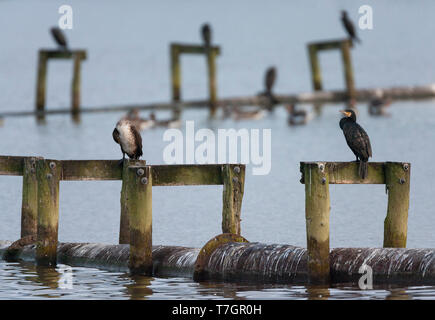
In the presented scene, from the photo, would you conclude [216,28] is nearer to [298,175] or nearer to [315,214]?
[298,175]

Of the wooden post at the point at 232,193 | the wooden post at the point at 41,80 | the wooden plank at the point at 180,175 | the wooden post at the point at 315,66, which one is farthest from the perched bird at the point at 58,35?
the wooden plank at the point at 180,175

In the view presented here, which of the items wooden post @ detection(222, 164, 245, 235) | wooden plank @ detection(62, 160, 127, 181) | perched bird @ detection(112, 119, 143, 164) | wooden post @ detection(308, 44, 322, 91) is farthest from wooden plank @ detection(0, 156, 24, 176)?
wooden post @ detection(308, 44, 322, 91)

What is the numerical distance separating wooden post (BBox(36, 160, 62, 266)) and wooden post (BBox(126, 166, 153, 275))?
119 cm

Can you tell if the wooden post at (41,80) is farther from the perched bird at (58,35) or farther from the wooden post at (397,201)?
the wooden post at (397,201)

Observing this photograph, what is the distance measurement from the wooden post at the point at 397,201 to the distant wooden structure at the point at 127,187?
1712 millimetres

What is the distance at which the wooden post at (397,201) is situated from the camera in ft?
42.5

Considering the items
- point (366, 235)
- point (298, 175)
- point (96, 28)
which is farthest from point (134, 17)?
point (366, 235)

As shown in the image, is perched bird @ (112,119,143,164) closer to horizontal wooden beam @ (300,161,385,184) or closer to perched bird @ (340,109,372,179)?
perched bird @ (340,109,372,179)

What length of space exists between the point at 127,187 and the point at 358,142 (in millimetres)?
2583

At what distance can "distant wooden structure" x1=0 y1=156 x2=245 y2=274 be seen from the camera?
43.0 ft

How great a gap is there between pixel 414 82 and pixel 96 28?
5339 centimetres

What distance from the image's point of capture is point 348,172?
41.5 ft

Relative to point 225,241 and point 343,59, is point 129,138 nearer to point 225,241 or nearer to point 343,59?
point 225,241
